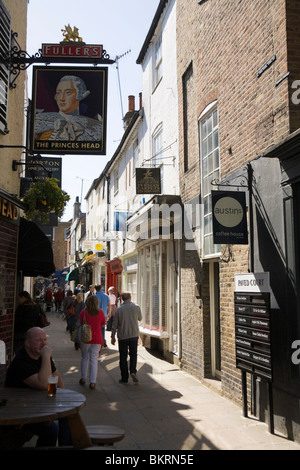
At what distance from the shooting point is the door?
28.1 feet

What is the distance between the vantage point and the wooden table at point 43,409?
3330 mm

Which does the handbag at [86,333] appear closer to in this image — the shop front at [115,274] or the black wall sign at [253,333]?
the black wall sign at [253,333]

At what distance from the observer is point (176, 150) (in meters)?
11.2

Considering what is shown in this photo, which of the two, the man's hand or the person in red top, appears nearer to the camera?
the man's hand

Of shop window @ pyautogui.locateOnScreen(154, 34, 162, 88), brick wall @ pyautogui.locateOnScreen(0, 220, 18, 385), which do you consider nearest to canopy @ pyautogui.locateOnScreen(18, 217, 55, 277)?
brick wall @ pyautogui.locateOnScreen(0, 220, 18, 385)

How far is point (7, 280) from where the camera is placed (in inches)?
280

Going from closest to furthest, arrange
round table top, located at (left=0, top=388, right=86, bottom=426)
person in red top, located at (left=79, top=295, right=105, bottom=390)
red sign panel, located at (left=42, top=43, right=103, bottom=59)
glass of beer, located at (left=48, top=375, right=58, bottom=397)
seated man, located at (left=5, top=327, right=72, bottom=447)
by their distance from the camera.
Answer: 1. round table top, located at (left=0, top=388, right=86, bottom=426)
2. glass of beer, located at (left=48, top=375, right=58, bottom=397)
3. seated man, located at (left=5, top=327, right=72, bottom=447)
4. red sign panel, located at (left=42, top=43, right=103, bottom=59)
5. person in red top, located at (left=79, top=295, right=105, bottom=390)

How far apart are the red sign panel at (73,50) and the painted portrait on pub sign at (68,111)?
22 centimetres

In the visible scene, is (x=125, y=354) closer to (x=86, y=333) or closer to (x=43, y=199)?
(x=86, y=333)

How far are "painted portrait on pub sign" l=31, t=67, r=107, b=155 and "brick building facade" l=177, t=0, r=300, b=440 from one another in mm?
2305

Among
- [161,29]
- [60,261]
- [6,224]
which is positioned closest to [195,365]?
[6,224]

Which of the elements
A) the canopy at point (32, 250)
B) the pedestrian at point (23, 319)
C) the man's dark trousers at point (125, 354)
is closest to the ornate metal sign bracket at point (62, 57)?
the canopy at point (32, 250)

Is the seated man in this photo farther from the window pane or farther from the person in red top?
the window pane
